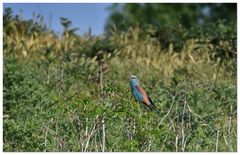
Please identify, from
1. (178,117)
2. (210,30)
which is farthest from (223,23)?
(178,117)

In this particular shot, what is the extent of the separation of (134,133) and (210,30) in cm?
534

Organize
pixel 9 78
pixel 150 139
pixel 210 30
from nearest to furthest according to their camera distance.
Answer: pixel 150 139 → pixel 9 78 → pixel 210 30

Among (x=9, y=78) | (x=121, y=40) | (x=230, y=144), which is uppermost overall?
(x=121, y=40)

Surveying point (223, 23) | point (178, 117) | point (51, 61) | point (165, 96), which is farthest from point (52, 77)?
point (223, 23)

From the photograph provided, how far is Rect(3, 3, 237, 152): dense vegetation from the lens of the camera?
5.25m

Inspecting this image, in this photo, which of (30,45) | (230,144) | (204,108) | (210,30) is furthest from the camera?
(210,30)

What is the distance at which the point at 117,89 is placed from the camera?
511 cm

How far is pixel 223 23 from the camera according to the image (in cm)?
1119

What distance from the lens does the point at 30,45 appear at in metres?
9.84

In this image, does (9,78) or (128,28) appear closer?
(9,78)

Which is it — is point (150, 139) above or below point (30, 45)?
below

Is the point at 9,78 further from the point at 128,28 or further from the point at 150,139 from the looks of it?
the point at 128,28

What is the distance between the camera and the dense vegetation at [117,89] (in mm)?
5246

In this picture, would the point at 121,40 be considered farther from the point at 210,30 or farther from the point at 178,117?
the point at 178,117
